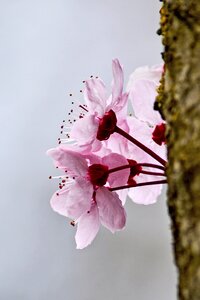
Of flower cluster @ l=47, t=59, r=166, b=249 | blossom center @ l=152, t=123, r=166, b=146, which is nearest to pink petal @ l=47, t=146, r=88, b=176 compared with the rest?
flower cluster @ l=47, t=59, r=166, b=249

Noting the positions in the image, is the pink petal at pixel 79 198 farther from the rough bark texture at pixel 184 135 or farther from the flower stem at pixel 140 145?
the rough bark texture at pixel 184 135

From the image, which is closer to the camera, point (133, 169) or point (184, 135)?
point (184, 135)

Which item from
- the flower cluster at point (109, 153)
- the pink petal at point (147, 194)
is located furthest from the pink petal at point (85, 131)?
the pink petal at point (147, 194)

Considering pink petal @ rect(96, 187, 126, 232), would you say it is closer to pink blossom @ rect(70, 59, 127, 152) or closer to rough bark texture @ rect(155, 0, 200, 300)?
pink blossom @ rect(70, 59, 127, 152)

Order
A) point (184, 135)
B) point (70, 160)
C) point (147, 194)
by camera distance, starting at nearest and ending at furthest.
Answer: point (184, 135) → point (70, 160) → point (147, 194)

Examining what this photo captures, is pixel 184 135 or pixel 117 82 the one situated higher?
pixel 117 82

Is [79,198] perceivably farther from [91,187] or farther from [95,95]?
[95,95]

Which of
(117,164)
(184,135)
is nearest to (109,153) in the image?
(117,164)

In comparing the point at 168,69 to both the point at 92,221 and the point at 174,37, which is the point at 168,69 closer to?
the point at 174,37

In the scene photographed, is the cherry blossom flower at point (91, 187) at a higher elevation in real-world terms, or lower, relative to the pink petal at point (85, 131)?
lower
